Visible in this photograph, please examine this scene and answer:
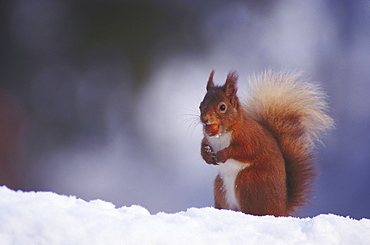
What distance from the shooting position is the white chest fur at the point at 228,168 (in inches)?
51.7

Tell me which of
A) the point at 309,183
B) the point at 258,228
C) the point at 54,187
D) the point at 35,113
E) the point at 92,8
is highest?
the point at 92,8

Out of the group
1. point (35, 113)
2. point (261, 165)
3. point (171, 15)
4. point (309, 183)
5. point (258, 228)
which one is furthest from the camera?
point (171, 15)

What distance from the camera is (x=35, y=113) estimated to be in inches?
73.6

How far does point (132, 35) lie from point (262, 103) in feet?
2.17

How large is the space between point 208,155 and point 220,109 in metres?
0.13

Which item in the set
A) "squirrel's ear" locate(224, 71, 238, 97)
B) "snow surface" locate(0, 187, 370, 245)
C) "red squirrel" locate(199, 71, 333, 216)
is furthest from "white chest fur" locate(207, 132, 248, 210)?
"snow surface" locate(0, 187, 370, 245)

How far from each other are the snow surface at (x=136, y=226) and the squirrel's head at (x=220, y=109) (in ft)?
1.72

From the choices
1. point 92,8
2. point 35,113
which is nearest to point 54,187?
point 35,113

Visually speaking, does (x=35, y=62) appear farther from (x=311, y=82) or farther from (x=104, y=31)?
(x=311, y=82)

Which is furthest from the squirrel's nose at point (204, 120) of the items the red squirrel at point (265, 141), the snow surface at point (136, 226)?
the snow surface at point (136, 226)

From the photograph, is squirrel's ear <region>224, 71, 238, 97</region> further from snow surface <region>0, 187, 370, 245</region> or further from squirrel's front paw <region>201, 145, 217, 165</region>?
snow surface <region>0, 187, 370, 245</region>

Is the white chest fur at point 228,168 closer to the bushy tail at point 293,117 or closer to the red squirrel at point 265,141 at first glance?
the red squirrel at point 265,141

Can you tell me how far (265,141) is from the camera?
1334 mm

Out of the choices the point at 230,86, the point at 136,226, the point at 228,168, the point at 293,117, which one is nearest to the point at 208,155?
the point at 228,168
